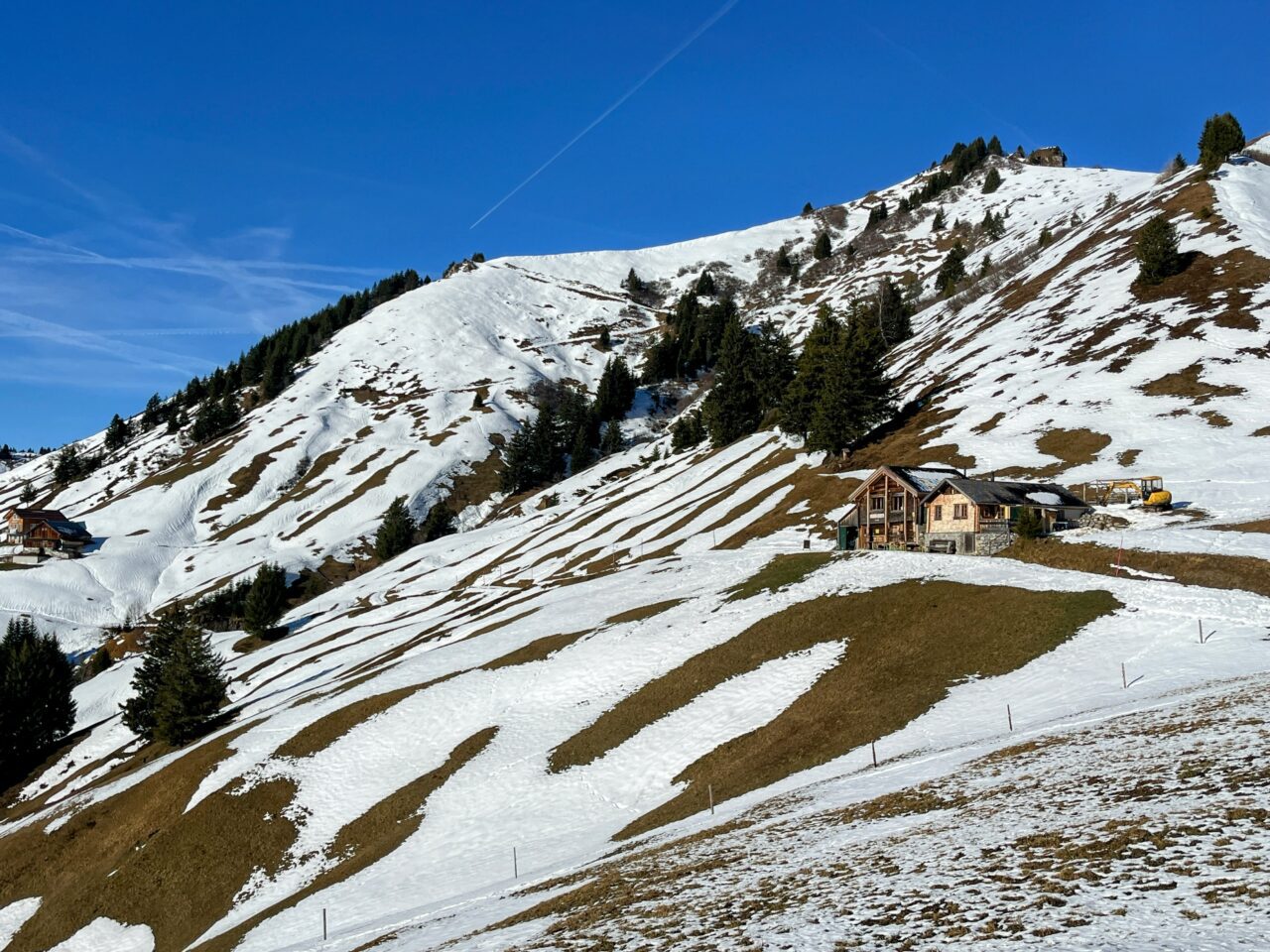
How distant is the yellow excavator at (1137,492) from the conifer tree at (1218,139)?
119m

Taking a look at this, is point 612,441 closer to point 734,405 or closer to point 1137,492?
point 734,405

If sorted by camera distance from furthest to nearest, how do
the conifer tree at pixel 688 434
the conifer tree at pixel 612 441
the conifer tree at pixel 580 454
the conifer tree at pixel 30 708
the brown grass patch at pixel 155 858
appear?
the conifer tree at pixel 612 441
the conifer tree at pixel 580 454
the conifer tree at pixel 688 434
the conifer tree at pixel 30 708
the brown grass patch at pixel 155 858

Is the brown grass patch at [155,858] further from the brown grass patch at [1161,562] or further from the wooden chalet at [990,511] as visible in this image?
the wooden chalet at [990,511]

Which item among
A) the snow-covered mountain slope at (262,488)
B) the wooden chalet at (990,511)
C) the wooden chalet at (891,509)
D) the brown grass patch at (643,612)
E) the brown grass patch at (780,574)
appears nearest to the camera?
the brown grass patch at (780,574)

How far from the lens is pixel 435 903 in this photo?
27781 millimetres

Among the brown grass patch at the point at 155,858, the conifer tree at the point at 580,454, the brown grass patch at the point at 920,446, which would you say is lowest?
the brown grass patch at the point at 155,858

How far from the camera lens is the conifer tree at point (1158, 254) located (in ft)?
331

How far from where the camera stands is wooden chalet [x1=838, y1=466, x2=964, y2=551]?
62625 mm

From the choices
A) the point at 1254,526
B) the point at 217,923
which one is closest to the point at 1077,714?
the point at 1254,526

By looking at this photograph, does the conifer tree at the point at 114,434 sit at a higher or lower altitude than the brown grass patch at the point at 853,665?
higher

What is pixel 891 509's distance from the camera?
64.8 m

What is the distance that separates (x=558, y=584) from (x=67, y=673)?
A: 54.6 meters

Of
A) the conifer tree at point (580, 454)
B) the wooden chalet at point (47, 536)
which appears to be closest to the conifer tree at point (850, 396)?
the conifer tree at point (580, 454)

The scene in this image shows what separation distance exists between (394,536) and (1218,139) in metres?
164
